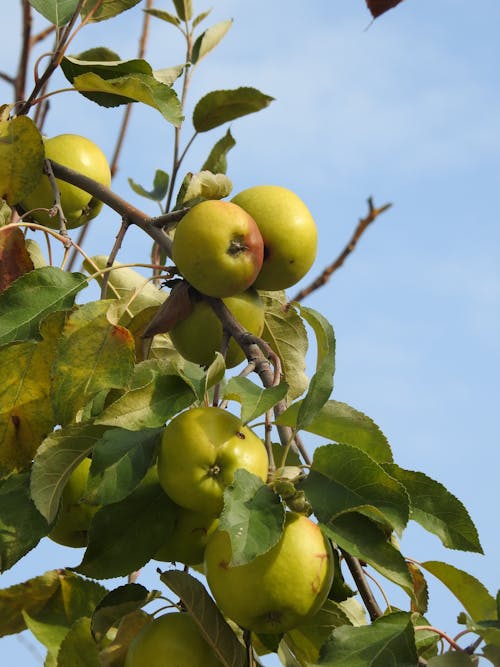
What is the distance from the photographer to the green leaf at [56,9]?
183 cm

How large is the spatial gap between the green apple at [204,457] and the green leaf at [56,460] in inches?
4.5

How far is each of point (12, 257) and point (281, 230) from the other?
17.2 inches

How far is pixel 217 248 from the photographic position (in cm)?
148

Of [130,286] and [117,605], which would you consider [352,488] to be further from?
[130,286]

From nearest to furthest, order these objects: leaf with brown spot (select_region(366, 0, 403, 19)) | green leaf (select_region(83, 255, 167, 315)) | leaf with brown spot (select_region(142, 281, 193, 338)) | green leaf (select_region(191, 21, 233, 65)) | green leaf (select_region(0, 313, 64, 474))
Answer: leaf with brown spot (select_region(366, 0, 403, 19))
green leaf (select_region(0, 313, 64, 474))
leaf with brown spot (select_region(142, 281, 193, 338))
green leaf (select_region(83, 255, 167, 315))
green leaf (select_region(191, 21, 233, 65))

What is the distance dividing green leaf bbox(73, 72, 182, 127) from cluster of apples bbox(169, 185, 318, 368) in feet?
0.60

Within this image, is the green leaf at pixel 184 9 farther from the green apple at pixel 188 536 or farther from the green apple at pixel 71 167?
the green apple at pixel 188 536

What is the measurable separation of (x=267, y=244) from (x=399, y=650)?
0.68m

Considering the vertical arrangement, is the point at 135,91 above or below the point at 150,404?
above

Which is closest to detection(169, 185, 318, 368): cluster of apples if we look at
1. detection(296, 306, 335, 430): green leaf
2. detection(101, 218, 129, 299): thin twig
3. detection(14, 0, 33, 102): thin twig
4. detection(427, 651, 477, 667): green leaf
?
detection(101, 218, 129, 299): thin twig

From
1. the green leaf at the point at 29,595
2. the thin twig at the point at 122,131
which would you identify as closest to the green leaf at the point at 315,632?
the green leaf at the point at 29,595

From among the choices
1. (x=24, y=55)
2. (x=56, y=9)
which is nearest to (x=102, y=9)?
(x=56, y=9)

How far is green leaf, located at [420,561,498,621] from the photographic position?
1.48 meters

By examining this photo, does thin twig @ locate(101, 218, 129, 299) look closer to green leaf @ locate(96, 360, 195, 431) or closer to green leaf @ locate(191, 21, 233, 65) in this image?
green leaf @ locate(96, 360, 195, 431)
